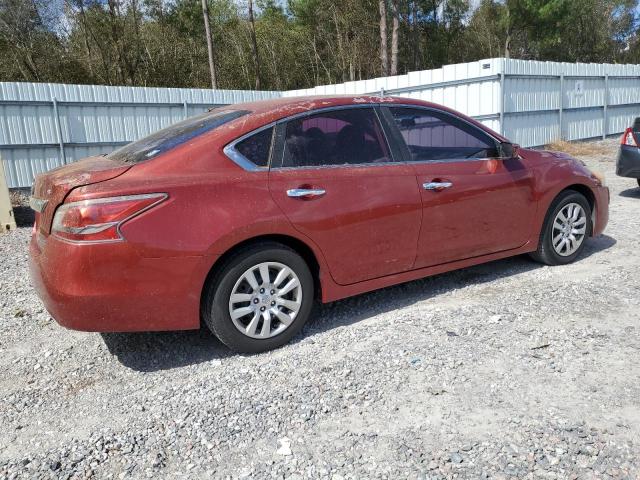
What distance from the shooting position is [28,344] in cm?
392

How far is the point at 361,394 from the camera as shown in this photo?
2965 mm

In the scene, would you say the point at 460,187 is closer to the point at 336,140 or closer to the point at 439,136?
the point at 439,136

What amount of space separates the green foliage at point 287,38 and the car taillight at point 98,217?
887 inches

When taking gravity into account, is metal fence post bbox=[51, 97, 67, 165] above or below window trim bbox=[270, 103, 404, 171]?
above

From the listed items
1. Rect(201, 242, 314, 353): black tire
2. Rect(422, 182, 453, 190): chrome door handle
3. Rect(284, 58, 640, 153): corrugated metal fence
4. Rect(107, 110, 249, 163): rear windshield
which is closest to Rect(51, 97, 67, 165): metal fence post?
Rect(284, 58, 640, 153): corrugated metal fence

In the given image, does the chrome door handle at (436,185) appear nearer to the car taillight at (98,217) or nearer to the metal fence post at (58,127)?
the car taillight at (98,217)

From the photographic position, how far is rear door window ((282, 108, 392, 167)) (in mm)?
3623

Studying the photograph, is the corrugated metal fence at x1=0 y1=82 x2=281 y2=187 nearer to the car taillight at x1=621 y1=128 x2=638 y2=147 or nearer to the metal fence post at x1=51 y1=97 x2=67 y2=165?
the metal fence post at x1=51 y1=97 x2=67 y2=165

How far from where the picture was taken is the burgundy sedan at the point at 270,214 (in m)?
3.05

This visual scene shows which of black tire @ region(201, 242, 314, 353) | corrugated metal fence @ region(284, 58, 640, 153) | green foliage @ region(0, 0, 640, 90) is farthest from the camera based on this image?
green foliage @ region(0, 0, 640, 90)

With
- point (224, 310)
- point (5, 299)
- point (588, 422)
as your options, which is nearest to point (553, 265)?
point (588, 422)

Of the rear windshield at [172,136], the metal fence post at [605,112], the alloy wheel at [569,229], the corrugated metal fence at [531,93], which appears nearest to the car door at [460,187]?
the alloy wheel at [569,229]

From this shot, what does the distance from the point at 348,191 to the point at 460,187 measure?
102 centimetres

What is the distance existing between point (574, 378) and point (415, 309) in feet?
4.38
